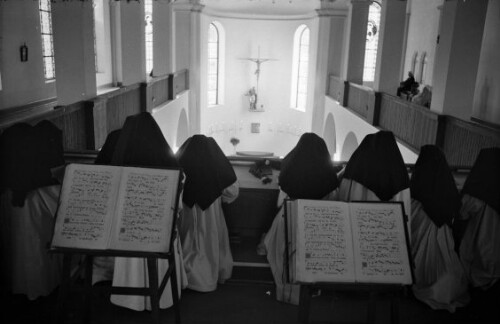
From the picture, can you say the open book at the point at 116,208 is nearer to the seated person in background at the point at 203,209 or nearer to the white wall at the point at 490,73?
the seated person in background at the point at 203,209

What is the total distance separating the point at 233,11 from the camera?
2494cm

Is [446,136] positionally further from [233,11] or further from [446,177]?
[233,11]

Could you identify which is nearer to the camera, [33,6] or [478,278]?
[478,278]

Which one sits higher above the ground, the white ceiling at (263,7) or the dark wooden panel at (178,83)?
the white ceiling at (263,7)

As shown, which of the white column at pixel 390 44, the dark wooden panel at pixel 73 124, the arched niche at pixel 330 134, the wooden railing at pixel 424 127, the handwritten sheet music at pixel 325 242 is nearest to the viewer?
the handwritten sheet music at pixel 325 242

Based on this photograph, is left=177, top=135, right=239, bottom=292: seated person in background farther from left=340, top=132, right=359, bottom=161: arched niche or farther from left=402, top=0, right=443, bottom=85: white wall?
left=402, top=0, right=443, bottom=85: white wall

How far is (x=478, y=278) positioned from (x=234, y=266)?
2.84 meters

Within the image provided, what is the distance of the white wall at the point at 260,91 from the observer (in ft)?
83.1

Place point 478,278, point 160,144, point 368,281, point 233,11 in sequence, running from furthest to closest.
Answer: point 233,11 < point 478,278 < point 160,144 < point 368,281

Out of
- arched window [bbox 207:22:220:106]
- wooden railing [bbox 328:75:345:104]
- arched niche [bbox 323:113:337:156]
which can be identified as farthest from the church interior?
arched window [bbox 207:22:220:106]

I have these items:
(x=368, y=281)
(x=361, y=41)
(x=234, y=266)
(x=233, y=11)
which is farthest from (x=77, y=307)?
(x=233, y=11)

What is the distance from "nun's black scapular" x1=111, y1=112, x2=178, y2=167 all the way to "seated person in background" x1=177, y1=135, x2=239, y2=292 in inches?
24.3

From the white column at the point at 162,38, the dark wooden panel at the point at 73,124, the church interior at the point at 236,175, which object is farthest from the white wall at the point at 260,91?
the dark wooden panel at the point at 73,124

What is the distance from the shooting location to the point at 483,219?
560 centimetres
